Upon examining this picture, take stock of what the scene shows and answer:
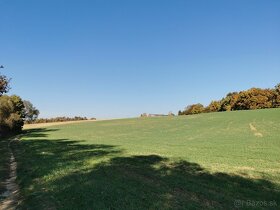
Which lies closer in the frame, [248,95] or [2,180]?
[2,180]

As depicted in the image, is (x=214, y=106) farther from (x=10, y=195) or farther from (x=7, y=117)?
(x=10, y=195)

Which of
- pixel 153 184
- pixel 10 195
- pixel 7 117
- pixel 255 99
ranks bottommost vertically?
pixel 10 195

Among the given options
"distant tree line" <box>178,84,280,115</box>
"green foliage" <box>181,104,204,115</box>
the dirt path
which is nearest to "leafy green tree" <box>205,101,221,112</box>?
"green foliage" <box>181,104,204,115</box>

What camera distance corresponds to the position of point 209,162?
61.0 feet

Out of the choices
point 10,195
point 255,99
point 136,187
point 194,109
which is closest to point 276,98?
point 255,99

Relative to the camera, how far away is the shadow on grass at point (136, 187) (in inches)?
400

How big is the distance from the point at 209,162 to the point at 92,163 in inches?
265

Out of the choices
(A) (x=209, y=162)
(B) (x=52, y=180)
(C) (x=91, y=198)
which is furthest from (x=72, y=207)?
(A) (x=209, y=162)

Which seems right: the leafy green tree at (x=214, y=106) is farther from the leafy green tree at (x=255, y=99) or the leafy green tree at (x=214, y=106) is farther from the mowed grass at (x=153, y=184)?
the mowed grass at (x=153, y=184)

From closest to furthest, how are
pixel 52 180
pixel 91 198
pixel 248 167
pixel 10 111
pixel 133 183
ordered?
pixel 91 198 → pixel 133 183 → pixel 52 180 → pixel 248 167 → pixel 10 111

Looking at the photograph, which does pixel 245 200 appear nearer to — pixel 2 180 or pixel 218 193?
pixel 218 193

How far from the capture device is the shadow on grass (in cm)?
1016

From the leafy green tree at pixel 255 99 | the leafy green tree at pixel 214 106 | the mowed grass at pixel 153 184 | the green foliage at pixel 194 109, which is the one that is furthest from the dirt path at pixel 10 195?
the green foliage at pixel 194 109

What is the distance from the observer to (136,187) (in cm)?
1197
